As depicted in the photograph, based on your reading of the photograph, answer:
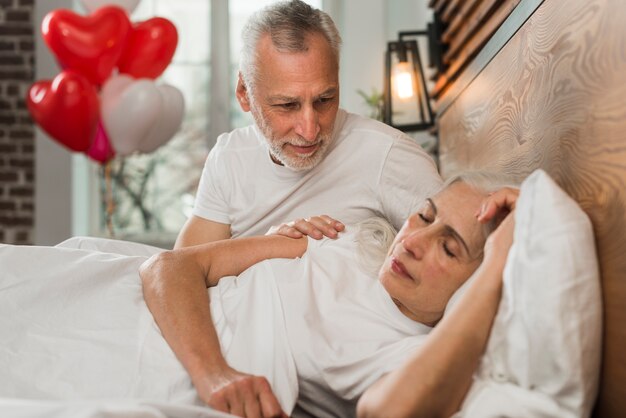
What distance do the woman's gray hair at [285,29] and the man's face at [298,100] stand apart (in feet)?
0.08

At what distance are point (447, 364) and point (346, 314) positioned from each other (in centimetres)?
41

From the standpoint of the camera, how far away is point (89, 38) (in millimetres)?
4203

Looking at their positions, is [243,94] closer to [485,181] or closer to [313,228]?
[313,228]

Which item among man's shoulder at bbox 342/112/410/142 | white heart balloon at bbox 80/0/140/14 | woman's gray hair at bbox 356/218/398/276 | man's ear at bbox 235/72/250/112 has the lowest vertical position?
woman's gray hair at bbox 356/218/398/276

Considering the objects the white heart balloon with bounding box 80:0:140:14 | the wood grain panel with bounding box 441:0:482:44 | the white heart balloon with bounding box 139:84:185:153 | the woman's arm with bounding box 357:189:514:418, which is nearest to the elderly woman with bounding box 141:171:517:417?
the woman's arm with bounding box 357:189:514:418

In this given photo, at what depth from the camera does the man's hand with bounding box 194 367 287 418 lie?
1352 mm

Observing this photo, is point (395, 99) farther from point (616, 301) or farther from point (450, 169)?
point (616, 301)

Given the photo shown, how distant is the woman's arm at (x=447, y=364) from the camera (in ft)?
3.94

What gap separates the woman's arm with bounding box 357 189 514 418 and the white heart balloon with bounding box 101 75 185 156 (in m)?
3.29

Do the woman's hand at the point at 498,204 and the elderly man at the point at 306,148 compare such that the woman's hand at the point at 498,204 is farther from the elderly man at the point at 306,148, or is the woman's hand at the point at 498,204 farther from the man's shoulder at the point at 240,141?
the man's shoulder at the point at 240,141

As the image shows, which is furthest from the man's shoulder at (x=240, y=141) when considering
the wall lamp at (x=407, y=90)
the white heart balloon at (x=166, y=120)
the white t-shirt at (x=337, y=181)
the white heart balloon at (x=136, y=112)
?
the wall lamp at (x=407, y=90)

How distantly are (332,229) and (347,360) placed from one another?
45cm

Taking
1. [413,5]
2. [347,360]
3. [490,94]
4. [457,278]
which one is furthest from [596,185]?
[413,5]

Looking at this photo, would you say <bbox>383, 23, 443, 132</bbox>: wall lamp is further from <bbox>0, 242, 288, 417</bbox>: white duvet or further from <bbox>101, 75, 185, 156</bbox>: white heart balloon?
<bbox>0, 242, 288, 417</bbox>: white duvet
